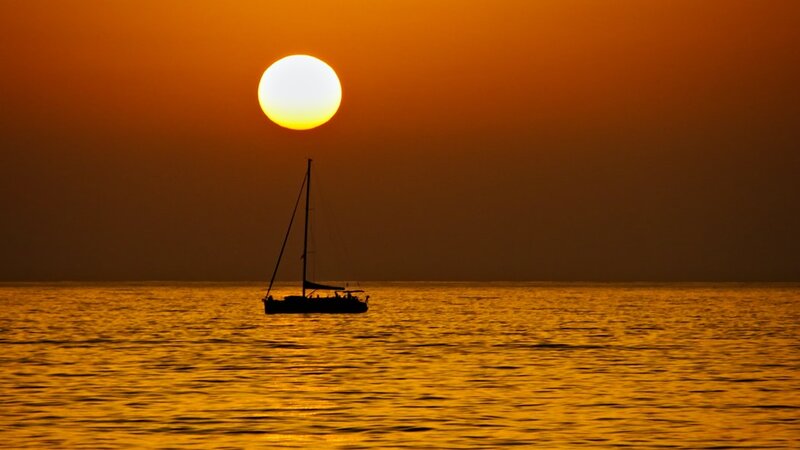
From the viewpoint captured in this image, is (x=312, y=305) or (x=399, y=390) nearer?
(x=399, y=390)

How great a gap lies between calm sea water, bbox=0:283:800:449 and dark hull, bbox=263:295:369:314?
98.7 ft

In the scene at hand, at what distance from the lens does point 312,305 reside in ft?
419

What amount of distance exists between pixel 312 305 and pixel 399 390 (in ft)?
255

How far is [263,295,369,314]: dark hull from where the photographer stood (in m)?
127

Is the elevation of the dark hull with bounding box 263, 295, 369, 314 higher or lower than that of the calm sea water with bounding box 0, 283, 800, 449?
higher

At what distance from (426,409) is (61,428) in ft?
37.8

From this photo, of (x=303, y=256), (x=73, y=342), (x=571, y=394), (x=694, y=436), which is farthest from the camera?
(x=303, y=256)

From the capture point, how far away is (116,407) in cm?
4372

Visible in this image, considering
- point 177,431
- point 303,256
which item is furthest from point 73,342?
point 177,431

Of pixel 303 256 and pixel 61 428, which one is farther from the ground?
pixel 303 256

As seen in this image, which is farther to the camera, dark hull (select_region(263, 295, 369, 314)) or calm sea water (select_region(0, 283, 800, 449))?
dark hull (select_region(263, 295, 369, 314))

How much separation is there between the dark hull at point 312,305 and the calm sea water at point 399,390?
98.7ft

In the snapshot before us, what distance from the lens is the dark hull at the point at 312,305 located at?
417 ft

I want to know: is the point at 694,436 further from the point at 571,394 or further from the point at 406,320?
the point at 406,320
